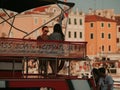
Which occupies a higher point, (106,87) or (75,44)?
(75,44)

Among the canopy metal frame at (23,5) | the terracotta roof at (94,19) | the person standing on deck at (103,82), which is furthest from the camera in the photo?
the terracotta roof at (94,19)

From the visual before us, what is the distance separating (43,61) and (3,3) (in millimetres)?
1780

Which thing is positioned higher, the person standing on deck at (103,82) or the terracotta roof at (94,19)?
the terracotta roof at (94,19)

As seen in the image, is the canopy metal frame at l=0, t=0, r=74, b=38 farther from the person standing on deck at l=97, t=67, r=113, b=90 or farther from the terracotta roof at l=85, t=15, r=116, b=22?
the terracotta roof at l=85, t=15, r=116, b=22

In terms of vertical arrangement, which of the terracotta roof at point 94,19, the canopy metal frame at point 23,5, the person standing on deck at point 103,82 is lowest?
the person standing on deck at point 103,82

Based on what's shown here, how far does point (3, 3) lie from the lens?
34.2 ft

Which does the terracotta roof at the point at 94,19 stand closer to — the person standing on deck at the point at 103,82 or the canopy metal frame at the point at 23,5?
the canopy metal frame at the point at 23,5

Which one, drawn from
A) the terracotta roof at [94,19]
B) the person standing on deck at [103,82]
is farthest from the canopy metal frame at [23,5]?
the terracotta roof at [94,19]

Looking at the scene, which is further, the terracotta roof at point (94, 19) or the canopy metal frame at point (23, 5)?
the terracotta roof at point (94, 19)

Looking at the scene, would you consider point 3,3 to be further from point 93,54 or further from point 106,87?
point 93,54

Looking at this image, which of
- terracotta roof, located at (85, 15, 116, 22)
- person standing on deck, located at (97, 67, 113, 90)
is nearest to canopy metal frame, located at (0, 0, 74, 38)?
person standing on deck, located at (97, 67, 113, 90)

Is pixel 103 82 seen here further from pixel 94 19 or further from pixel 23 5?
pixel 94 19

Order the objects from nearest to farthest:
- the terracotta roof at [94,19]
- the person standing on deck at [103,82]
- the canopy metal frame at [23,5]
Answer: the canopy metal frame at [23,5]
the person standing on deck at [103,82]
the terracotta roof at [94,19]

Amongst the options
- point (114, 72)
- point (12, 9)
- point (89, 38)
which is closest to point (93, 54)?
point (89, 38)
